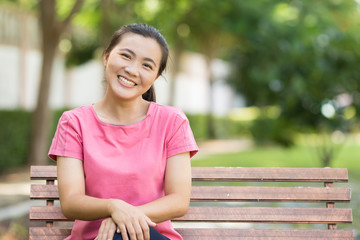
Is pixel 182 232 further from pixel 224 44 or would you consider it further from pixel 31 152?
pixel 224 44

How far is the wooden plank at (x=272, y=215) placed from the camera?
3.00 metres

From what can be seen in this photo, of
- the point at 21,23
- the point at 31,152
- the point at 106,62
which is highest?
the point at 21,23

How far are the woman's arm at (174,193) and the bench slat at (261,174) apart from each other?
16.3 inches

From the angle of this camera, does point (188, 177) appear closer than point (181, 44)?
Yes

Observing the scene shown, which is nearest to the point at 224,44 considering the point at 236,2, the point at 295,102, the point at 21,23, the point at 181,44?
the point at 181,44

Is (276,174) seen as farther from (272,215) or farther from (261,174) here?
(272,215)

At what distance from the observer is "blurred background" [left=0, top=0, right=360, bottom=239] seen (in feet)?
36.5

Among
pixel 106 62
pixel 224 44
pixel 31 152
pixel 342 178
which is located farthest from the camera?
pixel 224 44

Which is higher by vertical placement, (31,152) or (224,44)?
(224,44)

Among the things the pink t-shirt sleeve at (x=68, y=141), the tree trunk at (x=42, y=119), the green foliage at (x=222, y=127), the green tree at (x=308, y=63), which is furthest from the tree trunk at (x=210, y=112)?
the pink t-shirt sleeve at (x=68, y=141)

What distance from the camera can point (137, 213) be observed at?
7.90 ft

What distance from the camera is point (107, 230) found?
237 centimetres

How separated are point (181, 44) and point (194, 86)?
6.58 metres

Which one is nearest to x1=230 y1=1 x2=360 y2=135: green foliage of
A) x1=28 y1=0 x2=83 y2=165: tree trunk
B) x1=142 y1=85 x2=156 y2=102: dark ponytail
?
x1=28 y1=0 x2=83 y2=165: tree trunk
